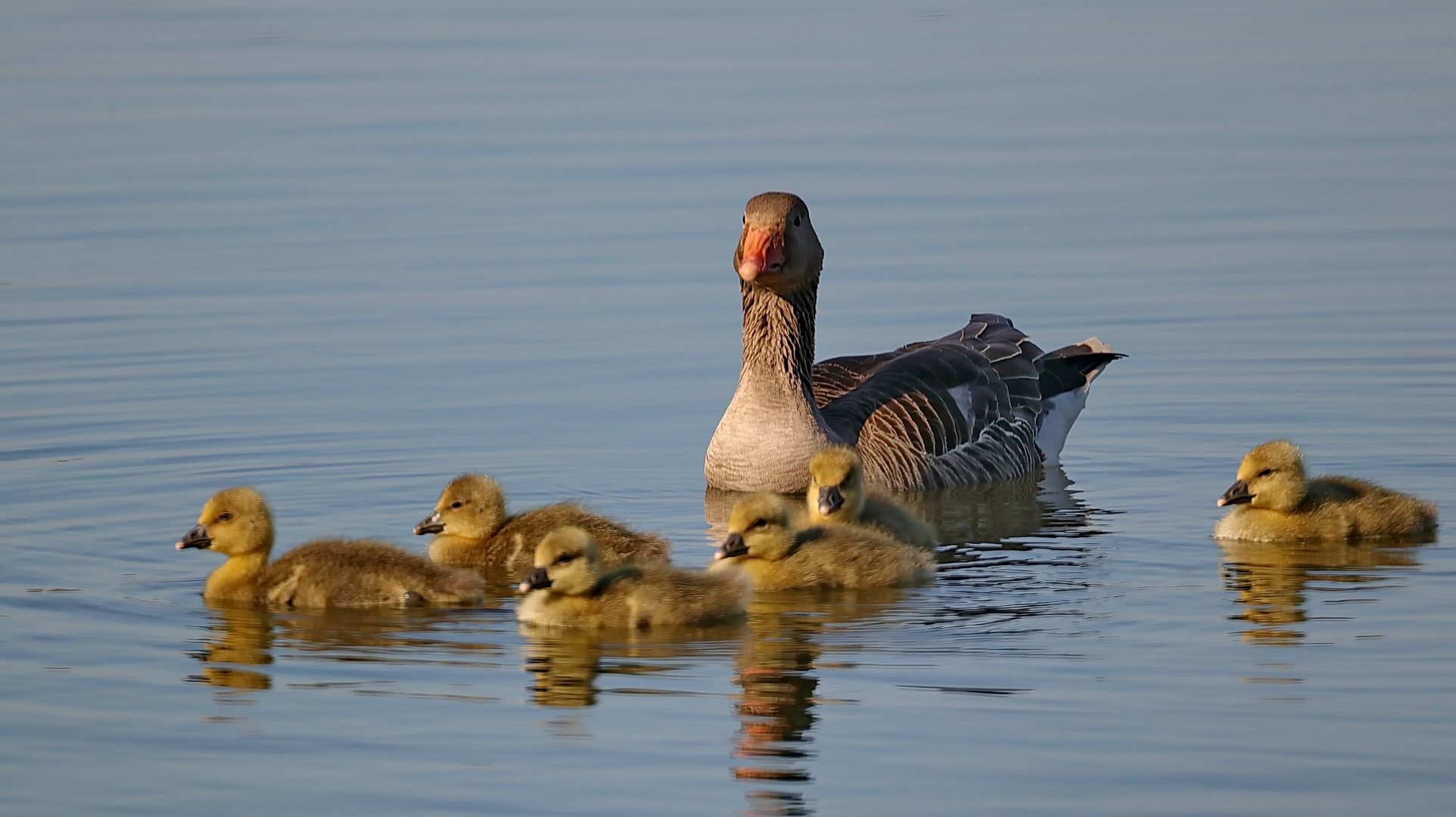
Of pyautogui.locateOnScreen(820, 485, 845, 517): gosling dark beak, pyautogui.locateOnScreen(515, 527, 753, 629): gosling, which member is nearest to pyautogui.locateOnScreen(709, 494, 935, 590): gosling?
pyautogui.locateOnScreen(820, 485, 845, 517): gosling dark beak

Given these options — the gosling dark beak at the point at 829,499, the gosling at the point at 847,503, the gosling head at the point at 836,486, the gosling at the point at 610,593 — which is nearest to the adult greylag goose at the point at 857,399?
the gosling at the point at 847,503

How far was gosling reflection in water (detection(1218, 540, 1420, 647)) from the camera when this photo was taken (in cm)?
1043

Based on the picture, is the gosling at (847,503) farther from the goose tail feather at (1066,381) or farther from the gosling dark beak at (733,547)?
the goose tail feather at (1066,381)

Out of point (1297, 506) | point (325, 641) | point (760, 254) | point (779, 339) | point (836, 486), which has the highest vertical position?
point (760, 254)

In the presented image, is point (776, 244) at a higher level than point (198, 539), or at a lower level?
higher

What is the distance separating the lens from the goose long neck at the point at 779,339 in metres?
14.5

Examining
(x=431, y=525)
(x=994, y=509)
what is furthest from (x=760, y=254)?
(x=431, y=525)

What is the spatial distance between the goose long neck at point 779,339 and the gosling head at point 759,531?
3.39m

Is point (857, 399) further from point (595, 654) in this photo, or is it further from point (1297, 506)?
point (595, 654)

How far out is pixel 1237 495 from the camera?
12.0 meters

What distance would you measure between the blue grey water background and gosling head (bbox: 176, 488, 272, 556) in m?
0.39

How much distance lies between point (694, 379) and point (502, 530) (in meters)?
5.07

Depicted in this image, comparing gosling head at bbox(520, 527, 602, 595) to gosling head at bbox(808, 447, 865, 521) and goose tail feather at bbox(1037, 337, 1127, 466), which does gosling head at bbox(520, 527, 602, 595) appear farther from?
goose tail feather at bbox(1037, 337, 1127, 466)

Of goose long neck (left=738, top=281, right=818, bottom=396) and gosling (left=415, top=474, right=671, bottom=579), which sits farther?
goose long neck (left=738, top=281, right=818, bottom=396)
